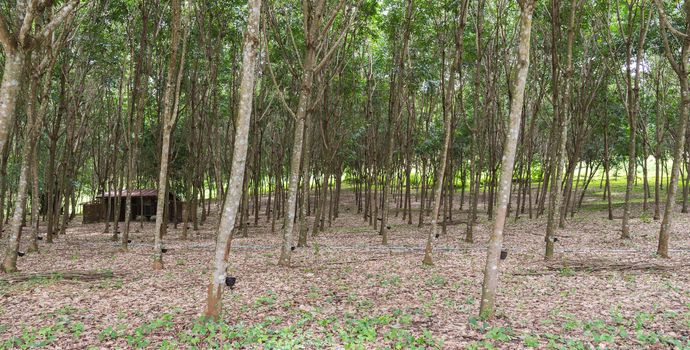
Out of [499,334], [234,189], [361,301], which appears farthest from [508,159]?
[234,189]

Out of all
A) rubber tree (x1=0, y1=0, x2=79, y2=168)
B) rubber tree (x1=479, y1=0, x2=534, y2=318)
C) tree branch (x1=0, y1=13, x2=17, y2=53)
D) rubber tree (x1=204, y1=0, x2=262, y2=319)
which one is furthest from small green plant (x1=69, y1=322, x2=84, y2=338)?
rubber tree (x1=479, y1=0, x2=534, y2=318)

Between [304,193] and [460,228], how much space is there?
1014 cm

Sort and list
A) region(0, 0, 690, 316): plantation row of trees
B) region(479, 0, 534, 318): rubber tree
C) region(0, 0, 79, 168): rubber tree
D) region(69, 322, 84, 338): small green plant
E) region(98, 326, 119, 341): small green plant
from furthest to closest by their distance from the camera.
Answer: region(0, 0, 690, 316): plantation row of trees < region(479, 0, 534, 318): rubber tree < region(69, 322, 84, 338): small green plant < region(98, 326, 119, 341): small green plant < region(0, 0, 79, 168): rubber tree

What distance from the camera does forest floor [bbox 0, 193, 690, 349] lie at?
248 inches

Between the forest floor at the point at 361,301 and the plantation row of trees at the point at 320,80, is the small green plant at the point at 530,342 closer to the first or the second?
the forest floor at the point at 361,301

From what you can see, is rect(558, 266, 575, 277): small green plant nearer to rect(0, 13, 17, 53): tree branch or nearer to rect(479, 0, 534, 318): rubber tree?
rect(479, 0, 534, 318): rubber tree

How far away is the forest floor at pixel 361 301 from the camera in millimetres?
6309

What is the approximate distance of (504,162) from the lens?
7117 millimetres

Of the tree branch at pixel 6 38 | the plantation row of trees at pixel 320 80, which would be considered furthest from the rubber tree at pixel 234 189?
the tree branch at pixel 6 38

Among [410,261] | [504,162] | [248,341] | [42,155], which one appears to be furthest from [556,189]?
[42,155]

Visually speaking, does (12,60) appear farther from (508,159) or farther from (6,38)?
(508,159)

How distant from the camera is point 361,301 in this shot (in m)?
8.37

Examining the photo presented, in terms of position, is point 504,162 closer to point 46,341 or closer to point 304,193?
point 46,341

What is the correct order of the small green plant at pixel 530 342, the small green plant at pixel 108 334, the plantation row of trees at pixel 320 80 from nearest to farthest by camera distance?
Answer: 1. the small green plant at pixel 530 342
2. the small green plant at pixel 108 334
3. the plantation row of trees at pixel 320 80
